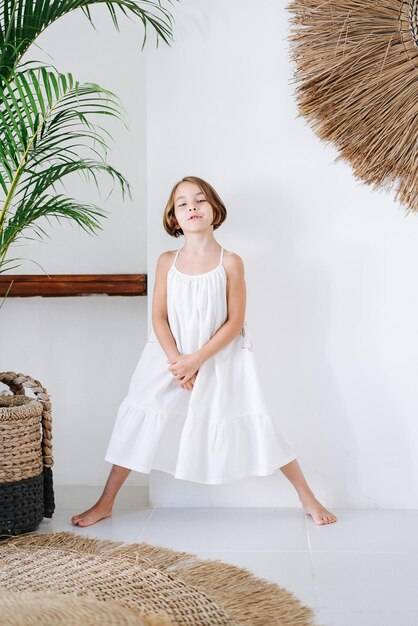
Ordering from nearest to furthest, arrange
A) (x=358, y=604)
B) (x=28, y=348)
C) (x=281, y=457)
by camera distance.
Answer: (x=358, y=604)
(x=281, y=457)
(x=28, y=348)

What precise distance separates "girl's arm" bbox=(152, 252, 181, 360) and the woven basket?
0.40 m

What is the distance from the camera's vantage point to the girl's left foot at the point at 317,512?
2418 millimetres

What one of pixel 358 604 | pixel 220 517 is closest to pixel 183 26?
pixel 220 517

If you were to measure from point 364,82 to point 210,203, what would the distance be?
61cm

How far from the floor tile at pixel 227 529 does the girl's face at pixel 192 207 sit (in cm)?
90

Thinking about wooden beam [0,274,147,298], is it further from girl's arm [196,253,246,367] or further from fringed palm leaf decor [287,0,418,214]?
fringed palm leaf decor [287,0,418,214]

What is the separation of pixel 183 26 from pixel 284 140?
493mm

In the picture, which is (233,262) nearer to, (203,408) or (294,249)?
(294,249)

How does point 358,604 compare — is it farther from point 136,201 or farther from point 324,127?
point 136,201

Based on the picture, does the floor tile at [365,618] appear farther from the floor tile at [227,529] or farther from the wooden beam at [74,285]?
the wooden beam at [74,285]

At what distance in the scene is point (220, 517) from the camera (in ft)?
8.24

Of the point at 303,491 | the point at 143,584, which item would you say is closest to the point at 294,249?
the point at 303,491

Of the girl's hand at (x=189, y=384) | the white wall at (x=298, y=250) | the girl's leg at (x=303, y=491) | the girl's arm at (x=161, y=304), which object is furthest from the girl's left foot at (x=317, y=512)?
the girl's arm at (x=161, y=304)

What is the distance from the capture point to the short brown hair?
2445 millimetres
